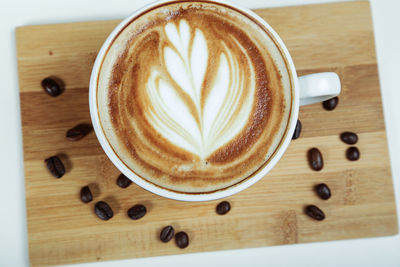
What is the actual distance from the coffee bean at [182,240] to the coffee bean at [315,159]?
0.40 m

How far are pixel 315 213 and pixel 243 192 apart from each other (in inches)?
7.9

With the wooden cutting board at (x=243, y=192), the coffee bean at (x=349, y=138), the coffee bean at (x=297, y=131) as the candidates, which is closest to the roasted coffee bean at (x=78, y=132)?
the wooden cutting board at (x=243, y=192)

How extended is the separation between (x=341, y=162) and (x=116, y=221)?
2.12ft

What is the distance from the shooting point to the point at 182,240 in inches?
40.4

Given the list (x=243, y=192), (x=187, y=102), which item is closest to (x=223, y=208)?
(x=243, y=192)

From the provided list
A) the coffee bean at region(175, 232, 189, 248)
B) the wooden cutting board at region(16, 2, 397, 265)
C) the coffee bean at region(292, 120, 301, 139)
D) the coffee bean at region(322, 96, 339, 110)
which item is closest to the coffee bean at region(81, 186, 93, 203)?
the wooden cutting board at region(16, 2, 397, 265)

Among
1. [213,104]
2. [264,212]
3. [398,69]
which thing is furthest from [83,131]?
[398,69]

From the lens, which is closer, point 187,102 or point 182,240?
point 187,102

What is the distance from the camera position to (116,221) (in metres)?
1.04

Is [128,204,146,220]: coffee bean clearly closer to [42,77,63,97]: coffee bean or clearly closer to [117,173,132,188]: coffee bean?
[117,173,132,188]: coffee bean

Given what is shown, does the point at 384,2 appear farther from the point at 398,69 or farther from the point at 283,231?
the point at 283,231

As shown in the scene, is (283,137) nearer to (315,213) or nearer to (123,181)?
(315,213)

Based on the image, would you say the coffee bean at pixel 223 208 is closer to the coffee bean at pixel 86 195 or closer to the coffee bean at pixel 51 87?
the coffee bean at pixel 86 195

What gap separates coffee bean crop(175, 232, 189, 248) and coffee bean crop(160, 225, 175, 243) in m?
0.02
